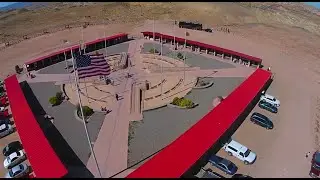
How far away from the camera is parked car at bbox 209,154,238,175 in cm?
3353

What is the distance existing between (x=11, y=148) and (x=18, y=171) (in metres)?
4.43

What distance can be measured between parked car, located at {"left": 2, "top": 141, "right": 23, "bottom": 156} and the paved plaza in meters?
5.04

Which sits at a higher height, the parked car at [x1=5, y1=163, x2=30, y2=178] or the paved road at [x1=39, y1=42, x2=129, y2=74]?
the paved road at [x1=39, y1=42, x2=129, y2=74]

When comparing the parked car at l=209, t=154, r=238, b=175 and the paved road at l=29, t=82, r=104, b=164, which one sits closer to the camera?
the parked car at l=209, t=154, r=238, b=175

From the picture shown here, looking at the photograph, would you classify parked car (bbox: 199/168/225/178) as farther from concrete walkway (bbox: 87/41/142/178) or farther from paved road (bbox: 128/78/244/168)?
concrete walkway (bbox: 87/41/142/178)

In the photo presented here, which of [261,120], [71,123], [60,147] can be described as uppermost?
[261,120]

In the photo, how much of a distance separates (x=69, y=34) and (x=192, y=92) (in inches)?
1498

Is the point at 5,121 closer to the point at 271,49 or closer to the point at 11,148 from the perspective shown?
the point at 11,148

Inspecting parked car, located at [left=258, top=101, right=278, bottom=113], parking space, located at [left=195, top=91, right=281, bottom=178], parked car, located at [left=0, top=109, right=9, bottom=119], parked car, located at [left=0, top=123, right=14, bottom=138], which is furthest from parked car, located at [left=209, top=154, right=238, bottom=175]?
parked car, located at [left=0, top=109, right=9, bottom=119]

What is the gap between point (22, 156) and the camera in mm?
35438

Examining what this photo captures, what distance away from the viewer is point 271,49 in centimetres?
6594

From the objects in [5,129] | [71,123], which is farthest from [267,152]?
[5,129]

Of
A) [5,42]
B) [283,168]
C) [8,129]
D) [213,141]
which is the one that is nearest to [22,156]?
[8,129]

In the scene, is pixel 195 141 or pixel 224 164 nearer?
pixel 224 164
